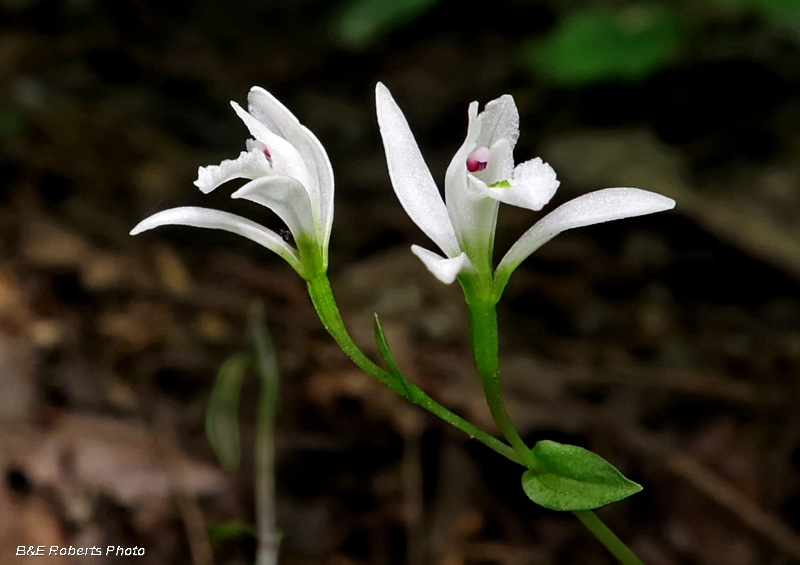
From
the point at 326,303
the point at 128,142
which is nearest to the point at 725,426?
the point at 326,303

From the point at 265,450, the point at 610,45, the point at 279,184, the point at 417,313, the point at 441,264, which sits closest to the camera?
the point at 441,264

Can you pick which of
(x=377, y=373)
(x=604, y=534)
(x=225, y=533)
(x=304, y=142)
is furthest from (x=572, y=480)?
(x=225, y=533)

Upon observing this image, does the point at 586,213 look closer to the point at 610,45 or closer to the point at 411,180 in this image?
the point at 411,180

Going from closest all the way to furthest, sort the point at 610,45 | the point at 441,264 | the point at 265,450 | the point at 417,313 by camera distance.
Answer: the point at 441,264, the point at 265,450, the point at 417,313, the point at 610,45

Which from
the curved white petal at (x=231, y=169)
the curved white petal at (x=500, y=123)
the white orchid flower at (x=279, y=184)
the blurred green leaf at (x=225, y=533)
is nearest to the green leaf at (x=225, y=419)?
the blurred green leaf at (x=225, y=533)

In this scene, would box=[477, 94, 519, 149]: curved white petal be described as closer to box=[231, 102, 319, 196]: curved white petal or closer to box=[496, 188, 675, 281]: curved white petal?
box=[496, 188, 675, 281]: curved white petal
